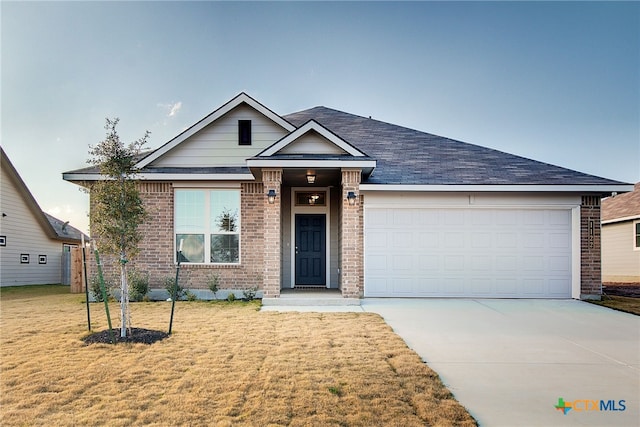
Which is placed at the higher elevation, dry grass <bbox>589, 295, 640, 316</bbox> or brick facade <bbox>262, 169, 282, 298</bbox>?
brick facade <bbox>262, 169, 282, 298</bbox>

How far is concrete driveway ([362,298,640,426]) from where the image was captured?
3.89 meters

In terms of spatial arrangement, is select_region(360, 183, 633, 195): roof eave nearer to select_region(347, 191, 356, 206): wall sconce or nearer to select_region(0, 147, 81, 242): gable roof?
select_region(347, 191, 356, 206): wall sconce

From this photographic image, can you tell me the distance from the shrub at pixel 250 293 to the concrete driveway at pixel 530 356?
3128 millimetres

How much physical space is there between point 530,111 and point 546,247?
7088mm

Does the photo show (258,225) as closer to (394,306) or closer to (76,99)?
(394,306)

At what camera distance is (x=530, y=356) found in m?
5.69

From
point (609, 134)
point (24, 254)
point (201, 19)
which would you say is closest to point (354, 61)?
point (201, 19)

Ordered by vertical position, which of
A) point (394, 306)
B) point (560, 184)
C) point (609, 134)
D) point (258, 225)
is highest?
point (609, 134)

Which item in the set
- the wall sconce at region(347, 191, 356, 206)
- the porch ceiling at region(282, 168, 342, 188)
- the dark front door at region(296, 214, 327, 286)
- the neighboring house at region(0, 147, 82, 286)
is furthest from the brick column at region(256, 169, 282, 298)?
the neighboring house at region(0, 147, 82, 286)

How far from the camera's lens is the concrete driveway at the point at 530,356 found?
389 centimetres

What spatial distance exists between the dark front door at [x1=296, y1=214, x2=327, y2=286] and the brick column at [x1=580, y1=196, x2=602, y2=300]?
6896 millimetres

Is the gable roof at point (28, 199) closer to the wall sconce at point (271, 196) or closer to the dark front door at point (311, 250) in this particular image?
the dark front door at point (311, 250)

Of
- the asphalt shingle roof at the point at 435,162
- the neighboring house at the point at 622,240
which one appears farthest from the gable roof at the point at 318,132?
the neighboring house at the point at 622,240

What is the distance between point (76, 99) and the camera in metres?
14.3
